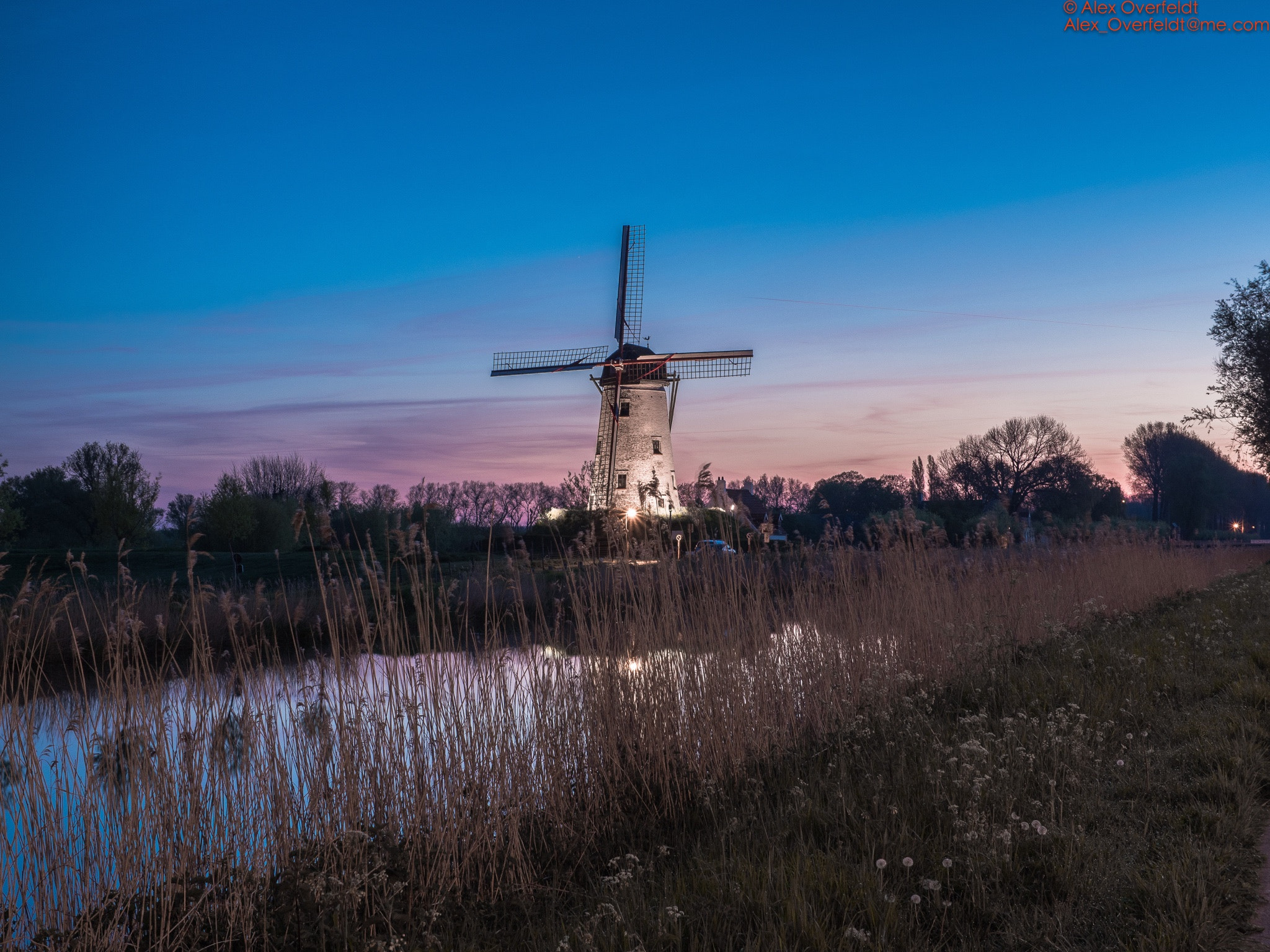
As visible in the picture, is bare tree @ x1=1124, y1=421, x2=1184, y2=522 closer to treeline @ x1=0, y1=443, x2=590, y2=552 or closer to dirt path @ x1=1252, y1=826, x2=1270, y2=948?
treeline @ x1=0, y1=443, x2=590, y2=552

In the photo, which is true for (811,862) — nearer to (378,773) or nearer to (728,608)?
(378,773)

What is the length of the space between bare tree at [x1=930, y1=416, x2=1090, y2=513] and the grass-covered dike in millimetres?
45381

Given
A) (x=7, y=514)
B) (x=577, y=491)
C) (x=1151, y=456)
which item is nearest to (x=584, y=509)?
(x=577, y=491)

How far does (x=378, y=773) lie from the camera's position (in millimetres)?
3959

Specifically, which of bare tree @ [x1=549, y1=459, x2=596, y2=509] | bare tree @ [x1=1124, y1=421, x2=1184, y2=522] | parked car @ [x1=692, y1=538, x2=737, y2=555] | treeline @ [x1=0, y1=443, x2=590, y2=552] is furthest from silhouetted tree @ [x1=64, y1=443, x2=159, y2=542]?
bare tree @ [x1=1124, y1=421, x2=1184, y2=522]

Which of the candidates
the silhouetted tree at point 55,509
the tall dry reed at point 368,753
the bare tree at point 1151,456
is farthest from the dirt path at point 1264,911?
the bare tree at point 1151,456

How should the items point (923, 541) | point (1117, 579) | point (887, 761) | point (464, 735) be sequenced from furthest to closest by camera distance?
1. point (1117, 579)
2. point (923, 541)
3. point (887, 761)
4. point (464, 735)

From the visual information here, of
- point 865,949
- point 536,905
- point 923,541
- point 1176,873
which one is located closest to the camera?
point 865,949

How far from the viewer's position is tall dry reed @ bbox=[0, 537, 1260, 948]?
336cm

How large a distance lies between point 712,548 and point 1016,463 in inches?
1872

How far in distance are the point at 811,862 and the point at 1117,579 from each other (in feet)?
31.6

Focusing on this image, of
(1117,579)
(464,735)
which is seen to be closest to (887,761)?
(464,735)

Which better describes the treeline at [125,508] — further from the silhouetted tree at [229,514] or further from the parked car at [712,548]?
the parked car at [712,548]

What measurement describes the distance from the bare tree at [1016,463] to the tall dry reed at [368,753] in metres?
46.1
